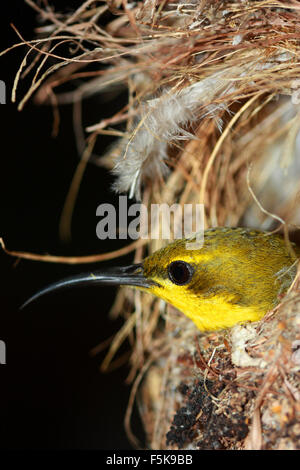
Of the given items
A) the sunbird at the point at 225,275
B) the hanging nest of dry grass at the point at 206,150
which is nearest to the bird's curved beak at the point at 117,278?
the sunbird at the point at 225,275

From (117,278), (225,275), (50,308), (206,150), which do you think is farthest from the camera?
(50,308)

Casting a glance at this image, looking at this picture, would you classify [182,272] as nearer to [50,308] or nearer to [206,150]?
[206,150]

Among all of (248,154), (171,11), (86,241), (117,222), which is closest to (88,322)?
(86,241)

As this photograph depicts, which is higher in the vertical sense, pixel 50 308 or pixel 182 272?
pixel 50 308

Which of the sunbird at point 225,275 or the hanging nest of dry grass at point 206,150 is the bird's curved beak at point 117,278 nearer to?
the sunbird at point 225,275

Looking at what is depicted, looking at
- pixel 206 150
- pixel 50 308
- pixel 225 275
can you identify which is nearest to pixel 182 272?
pixel 225 275

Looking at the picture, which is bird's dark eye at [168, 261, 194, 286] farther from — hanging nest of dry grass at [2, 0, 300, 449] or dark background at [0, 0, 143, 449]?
dark background at [0, 0, 143, 449]
